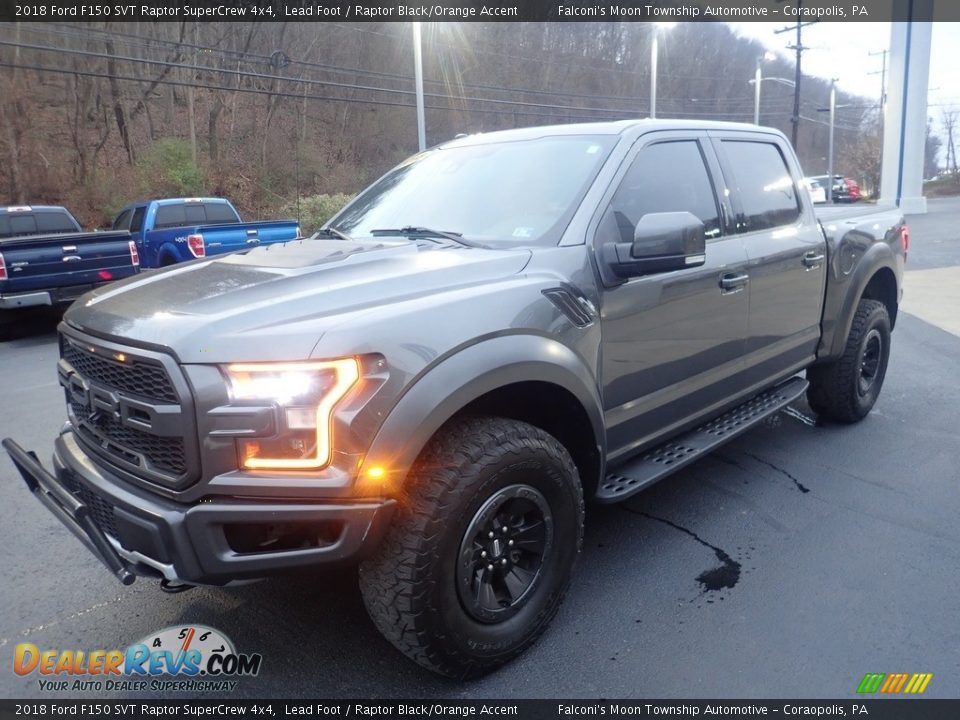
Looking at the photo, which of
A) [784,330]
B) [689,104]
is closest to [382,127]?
[689,104]

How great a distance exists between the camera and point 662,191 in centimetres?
345

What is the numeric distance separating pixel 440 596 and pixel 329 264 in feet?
4.12

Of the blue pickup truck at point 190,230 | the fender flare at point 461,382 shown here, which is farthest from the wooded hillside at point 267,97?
the fender flare at point 461,382

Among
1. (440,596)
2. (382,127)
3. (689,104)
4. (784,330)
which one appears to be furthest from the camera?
(689,104)

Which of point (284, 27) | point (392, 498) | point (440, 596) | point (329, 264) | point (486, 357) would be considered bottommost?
point (440, 596)

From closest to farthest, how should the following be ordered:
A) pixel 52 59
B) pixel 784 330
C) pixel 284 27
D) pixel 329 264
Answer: pixel 329 264 → pixel 784 330 → pixel 52 59 → pixel 284 27

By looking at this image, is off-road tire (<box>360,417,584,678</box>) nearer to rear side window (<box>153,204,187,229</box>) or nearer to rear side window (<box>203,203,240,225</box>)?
rear side window (<box>153,204,187,229</box>)

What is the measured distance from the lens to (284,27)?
126 feet

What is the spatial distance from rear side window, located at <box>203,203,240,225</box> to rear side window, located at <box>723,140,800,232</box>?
40.2 ft

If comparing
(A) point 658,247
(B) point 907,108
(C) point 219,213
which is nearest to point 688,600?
(A) point 658,247

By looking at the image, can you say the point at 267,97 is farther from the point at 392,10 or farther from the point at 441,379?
the point at 441,379

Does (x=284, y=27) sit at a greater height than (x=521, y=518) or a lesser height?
greater

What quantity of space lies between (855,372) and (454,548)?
371 centimetres

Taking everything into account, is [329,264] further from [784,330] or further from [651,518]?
[784,330]
